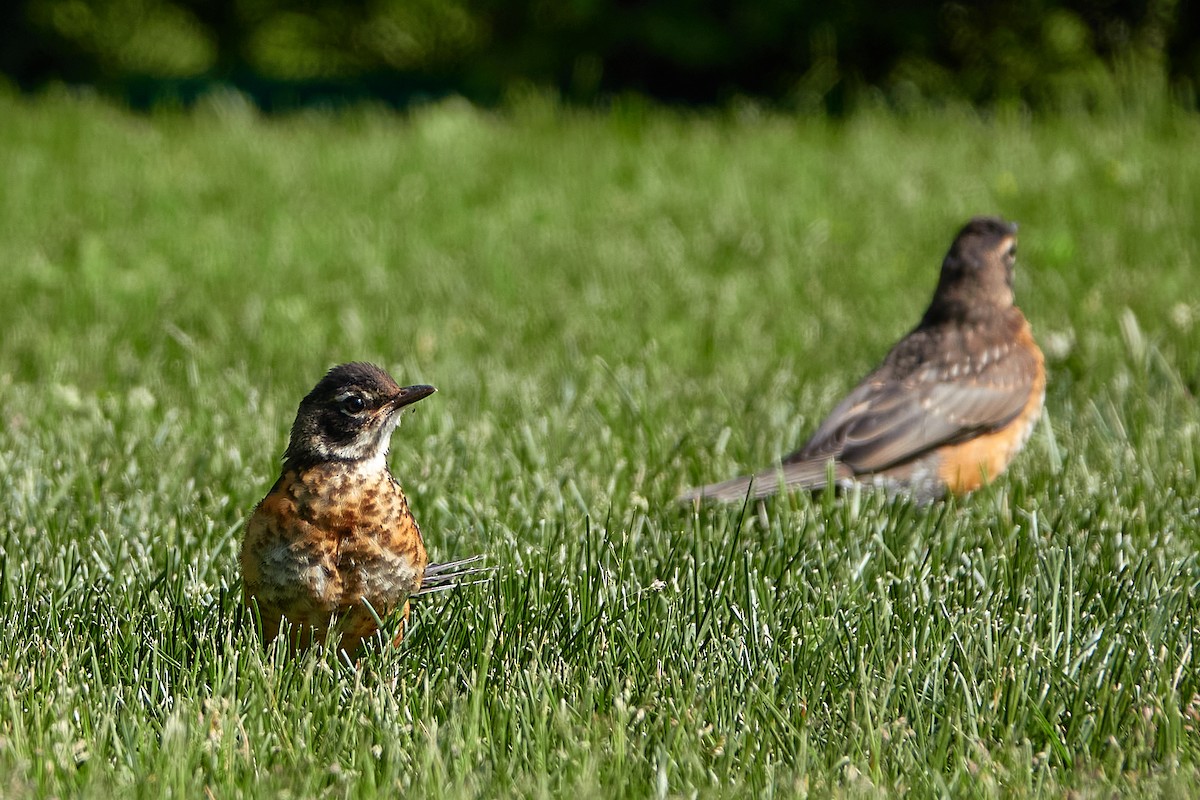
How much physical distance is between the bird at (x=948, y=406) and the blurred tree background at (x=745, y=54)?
619cm

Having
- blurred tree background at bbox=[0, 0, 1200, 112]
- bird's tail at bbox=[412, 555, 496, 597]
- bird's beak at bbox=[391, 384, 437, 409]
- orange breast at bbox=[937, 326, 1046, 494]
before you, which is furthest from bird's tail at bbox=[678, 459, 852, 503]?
blurred tree background at bbox=[0, 0, 1200, 112]

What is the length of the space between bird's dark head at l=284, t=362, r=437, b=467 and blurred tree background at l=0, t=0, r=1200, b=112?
8.68 metres

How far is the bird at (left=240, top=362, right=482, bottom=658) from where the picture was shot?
9.39 feet

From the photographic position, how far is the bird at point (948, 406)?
14.7 feet

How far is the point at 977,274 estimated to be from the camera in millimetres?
4969

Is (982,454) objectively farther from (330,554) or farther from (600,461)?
(330,554)

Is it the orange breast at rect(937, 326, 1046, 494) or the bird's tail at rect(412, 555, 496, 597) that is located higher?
the orange breast at rect(937, 326, 1046, 494)

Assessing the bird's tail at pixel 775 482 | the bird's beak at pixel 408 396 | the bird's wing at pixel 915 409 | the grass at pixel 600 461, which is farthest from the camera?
the bird's wing at pixel 915 409

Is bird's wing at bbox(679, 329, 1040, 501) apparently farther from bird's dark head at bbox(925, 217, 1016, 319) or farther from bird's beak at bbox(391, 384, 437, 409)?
bird's beak at bbox(391, 384, 437, 409)

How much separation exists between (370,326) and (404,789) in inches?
163

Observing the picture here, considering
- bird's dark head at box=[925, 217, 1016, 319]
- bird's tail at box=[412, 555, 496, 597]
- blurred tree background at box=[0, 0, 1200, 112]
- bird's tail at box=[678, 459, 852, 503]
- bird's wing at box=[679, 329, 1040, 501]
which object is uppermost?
blurred tree background at box=[0, 0, 1200, 112]

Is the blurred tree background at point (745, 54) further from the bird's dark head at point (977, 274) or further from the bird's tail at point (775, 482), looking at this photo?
the bird's tail at point (775, 482)

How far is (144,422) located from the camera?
4.89 metres

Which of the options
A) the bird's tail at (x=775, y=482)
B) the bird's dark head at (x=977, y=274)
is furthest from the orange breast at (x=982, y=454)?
the bird's dark head at (x=977, y=274)
